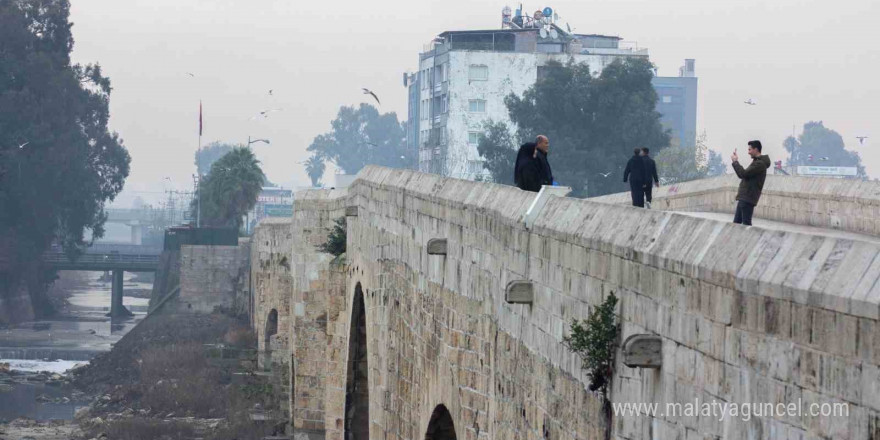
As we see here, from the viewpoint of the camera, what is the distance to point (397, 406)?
13.8 m

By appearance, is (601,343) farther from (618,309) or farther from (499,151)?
(499,151)

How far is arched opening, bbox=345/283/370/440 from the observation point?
19547 mm

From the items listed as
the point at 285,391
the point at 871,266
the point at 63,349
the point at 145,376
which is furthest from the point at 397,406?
the point at 63,349

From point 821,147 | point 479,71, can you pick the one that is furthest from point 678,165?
point 821,147

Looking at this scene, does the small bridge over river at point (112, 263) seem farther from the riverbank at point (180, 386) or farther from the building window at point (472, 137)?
the building window at point (472, 137)

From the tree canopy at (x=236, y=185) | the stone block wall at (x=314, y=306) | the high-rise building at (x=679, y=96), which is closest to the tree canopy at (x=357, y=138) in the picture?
the high-rise building at (x=679, y=96)

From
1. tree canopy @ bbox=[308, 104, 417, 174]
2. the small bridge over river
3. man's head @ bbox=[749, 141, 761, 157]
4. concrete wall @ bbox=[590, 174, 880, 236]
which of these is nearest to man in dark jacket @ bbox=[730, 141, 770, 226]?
man's head @ bbox=[749, 141, 761, 157]

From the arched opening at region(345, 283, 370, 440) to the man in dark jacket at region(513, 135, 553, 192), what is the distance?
7.89 metres

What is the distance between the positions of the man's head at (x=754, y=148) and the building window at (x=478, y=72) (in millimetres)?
54340

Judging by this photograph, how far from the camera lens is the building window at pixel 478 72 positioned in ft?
215

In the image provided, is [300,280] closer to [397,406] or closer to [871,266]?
[397,406]

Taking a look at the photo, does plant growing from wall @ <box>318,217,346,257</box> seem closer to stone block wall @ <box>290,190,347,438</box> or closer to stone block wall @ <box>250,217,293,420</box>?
stone block wall @ <box>290,190,347,438</box>

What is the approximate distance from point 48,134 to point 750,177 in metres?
56.0

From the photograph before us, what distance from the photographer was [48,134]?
208 ft
